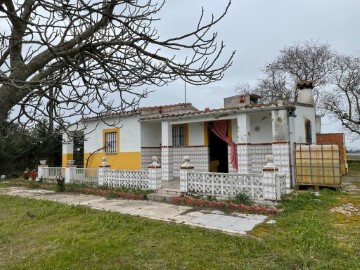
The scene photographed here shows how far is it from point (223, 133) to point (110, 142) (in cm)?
651

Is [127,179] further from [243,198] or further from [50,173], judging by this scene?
[50,173]

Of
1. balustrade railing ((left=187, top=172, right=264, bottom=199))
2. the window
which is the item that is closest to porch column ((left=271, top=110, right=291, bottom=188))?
the window

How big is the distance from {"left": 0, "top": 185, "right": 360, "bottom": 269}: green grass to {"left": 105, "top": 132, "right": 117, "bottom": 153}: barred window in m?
8.09

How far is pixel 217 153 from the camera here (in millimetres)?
14867

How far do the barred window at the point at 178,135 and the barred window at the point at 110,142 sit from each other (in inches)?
133

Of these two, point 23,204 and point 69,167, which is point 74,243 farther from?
point 69,167

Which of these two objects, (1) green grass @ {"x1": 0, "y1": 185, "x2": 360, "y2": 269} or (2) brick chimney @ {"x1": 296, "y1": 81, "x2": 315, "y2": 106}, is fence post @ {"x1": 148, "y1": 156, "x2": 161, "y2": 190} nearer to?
(1) green grass @ {"x1": 0, "y1": 185, "x2": 360, "y2": 269}

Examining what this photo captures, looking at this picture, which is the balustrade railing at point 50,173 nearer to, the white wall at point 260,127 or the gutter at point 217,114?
the gutter at point 217,114

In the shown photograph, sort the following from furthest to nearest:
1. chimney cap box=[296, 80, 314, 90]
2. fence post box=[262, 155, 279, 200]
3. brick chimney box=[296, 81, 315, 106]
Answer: chimney cap box=[296, 80, 314, 90] < brick chimney box=[296, 81, 315, 106] < fence post box=[262, 155, 279, 200]

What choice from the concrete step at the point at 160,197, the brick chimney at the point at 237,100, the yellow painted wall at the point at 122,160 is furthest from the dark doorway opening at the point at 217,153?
the concrete step at the point at 160,197

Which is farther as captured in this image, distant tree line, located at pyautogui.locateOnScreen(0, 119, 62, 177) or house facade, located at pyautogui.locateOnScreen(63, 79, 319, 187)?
distant tree line, located at pyautogui.locateOnScreen(0, 119, 62, 177)

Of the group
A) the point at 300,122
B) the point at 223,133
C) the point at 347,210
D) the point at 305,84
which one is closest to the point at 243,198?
the point at 347,210

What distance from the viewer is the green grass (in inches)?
196

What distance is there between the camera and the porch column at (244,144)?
11.6 metres
